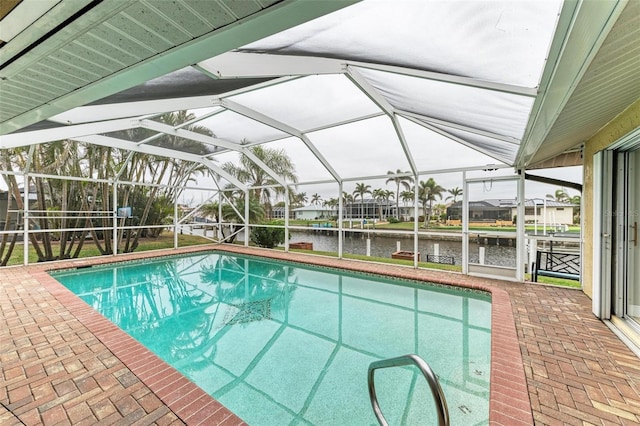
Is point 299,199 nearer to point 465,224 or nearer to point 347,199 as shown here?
point 347,199

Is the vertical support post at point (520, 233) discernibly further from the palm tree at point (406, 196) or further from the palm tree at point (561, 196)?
the palm tree at point (406, 196)

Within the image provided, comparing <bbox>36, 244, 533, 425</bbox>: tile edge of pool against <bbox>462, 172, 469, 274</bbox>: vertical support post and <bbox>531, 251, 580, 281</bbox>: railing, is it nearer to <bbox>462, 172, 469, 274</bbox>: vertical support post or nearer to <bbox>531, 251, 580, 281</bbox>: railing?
<bbox>462, 172, 469, 274</bbox>: vertical support post

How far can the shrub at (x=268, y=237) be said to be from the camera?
12.5 metres

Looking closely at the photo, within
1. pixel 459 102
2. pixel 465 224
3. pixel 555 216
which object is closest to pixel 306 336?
pixel 459 102

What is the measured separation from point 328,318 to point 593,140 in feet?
17.7

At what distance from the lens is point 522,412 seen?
225 centimetres

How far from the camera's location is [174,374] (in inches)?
109

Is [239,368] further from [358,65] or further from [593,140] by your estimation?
[593,140]

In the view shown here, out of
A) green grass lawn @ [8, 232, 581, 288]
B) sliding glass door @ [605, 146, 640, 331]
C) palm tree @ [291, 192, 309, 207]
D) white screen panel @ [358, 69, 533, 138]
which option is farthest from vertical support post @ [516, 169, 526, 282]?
palm tree @ [291, 192, 309, 207]

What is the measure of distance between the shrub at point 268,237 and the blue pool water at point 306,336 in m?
4.66

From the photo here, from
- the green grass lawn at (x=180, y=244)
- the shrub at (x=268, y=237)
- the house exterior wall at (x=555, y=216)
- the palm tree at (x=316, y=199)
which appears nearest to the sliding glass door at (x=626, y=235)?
the green grass lawn at (x=180, y=244)

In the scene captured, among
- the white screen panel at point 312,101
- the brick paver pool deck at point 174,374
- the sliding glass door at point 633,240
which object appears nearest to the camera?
the brick paver pool deck at point 174,374

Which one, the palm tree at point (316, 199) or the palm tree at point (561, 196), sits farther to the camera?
the palm tree at point (316, 199)

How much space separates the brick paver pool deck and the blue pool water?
0.37m
